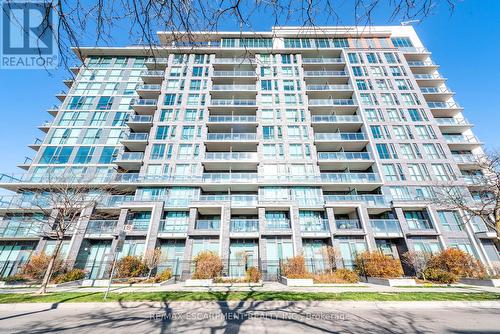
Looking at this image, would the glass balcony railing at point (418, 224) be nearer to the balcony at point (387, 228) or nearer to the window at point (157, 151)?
the balcony at point (387, 228)

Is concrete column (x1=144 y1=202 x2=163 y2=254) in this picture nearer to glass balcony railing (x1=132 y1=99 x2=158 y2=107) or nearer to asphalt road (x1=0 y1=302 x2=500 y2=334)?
asphalt road (x1=0 y1=302 x2=500 y2=334)

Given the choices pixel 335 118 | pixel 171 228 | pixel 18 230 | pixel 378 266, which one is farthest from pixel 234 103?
pixel 18 230

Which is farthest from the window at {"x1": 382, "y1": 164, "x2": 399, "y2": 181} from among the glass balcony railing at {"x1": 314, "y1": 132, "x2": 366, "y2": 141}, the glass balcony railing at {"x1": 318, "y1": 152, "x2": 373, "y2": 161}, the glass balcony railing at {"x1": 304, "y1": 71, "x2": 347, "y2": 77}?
the glass balcony railing at {"x1": 304, "y1": 71, "x2": 347, "y2": 77}

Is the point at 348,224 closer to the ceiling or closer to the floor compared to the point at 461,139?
closer to the floor

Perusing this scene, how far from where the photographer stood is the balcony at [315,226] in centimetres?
2102

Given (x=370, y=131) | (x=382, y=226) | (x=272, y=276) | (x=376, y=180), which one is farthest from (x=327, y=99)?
(x=272, y=276)

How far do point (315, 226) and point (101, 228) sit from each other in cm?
2185

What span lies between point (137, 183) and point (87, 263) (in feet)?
28.9

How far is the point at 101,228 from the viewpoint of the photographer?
2136 cm

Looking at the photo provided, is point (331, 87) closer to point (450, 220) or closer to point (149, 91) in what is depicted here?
point (450, 220)

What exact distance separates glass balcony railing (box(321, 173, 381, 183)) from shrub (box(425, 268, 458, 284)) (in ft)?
32.7

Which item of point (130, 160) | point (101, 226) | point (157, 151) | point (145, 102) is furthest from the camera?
point (145, 102)

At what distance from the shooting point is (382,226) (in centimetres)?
2077

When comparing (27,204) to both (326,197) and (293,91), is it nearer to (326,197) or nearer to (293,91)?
(326,197)
